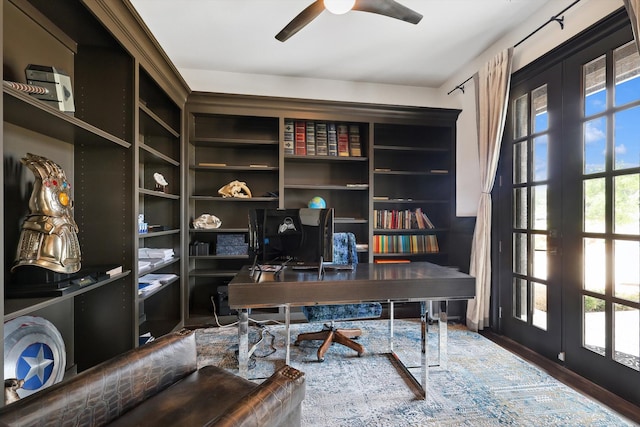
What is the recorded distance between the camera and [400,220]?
10.6ft

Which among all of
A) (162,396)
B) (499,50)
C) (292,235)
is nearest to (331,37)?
(499,50)

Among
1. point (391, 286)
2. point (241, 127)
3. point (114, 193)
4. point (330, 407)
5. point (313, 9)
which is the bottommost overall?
point (330, 407)

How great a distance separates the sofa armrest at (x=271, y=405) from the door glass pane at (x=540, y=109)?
251 centimetres

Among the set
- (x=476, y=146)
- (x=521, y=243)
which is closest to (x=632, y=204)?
(x=521, y=243)

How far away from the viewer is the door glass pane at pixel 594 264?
181cm

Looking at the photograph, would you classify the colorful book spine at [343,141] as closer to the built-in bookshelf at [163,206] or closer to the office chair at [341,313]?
the office chair at [341,313]

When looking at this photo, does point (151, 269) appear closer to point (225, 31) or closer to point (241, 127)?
point (241, 127)

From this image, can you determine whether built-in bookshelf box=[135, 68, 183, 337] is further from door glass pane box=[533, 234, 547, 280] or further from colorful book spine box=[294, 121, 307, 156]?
door glass pane box=[533, 234, 547, 280]

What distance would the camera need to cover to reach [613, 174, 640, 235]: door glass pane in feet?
5.36

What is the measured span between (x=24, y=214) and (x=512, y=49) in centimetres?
346

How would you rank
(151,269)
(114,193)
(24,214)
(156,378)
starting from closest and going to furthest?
(156,378), (24,214), (114,193), (151,269)

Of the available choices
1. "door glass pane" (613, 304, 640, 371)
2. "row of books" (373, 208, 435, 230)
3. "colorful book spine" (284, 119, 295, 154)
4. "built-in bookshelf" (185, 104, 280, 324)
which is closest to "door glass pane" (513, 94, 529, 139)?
"row of books" (373, 208, 435, 230)

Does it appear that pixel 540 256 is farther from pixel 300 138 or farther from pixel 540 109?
pixel 300 138

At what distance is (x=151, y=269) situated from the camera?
217cm
